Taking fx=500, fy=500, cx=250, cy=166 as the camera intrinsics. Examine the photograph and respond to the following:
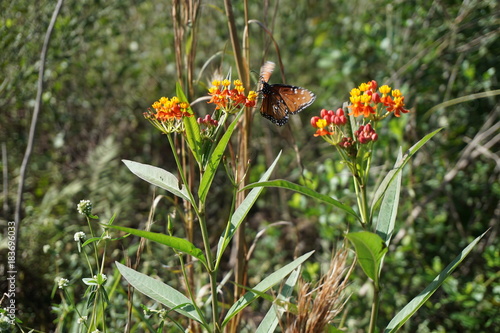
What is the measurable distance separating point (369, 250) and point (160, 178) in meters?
0.55

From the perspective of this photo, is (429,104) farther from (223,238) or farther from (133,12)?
(133,12)

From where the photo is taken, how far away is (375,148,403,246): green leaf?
48.1 inches

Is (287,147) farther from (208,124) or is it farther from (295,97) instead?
(208,124)

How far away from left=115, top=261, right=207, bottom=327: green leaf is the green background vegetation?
0.77 meters

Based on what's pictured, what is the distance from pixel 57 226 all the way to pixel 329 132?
1.90 m

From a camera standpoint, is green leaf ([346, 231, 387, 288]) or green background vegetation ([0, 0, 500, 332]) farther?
green background vegetation ([0, 0, 500, 332])

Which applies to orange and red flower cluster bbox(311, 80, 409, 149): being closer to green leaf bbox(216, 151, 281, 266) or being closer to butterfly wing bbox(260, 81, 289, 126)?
green leaf bbox(216, 151, 281, 266)

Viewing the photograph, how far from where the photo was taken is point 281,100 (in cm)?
176

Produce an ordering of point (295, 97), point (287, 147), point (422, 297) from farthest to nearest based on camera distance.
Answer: point (287, 147), point (295, 97), point (422, 297)

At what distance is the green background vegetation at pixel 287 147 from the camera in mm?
2584

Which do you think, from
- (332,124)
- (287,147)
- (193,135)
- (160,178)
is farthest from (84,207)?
(287,147)

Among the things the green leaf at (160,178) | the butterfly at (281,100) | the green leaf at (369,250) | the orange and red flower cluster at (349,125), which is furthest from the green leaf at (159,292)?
the butterfly at (281,100)

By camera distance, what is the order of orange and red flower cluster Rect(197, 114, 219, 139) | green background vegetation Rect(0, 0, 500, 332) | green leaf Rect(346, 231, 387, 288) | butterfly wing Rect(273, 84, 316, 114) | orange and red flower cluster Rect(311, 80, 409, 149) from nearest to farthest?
green leaf Rect(346, 231, 387, 288) < orange and red flower cluster Rect(311, 80, 409, 149) < orange and red flower cluster Rect(197, 114, 219, 139) < butterfly wing Rect(273, 84, 316, 114) < green background vegetation Rect(0, 0, 500, 332)

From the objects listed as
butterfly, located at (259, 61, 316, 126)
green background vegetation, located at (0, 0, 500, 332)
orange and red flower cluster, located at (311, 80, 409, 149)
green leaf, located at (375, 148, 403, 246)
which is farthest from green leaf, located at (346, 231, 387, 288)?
green background vegetation, located at (0, 0, 500, 332)
